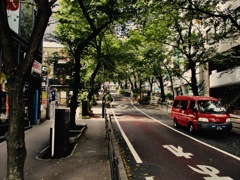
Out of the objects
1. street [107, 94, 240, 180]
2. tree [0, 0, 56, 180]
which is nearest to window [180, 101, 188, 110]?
street [107, 94, 240, 180]

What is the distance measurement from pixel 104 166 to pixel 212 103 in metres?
9.38

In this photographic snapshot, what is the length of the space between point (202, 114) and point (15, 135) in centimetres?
1085

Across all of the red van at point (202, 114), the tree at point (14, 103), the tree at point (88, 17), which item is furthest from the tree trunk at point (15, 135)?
the red van at point (202, 114)

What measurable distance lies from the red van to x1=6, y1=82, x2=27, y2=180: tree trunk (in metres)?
10.5

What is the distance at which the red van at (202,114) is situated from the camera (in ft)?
44.1

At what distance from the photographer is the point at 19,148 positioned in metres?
5.46

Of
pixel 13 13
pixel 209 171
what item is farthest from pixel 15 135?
pixel 13 13

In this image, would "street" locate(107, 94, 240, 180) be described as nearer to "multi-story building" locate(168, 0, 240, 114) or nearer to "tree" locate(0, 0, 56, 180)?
"tree" locate(0, 0, 56, 180)

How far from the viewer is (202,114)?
1384 centimetres

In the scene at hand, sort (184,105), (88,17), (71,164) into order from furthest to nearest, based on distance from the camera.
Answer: (184,105) < (88,17) < (71,164)

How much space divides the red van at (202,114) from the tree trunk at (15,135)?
10484mm

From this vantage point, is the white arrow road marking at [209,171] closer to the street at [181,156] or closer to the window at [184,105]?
the street at [181,156]

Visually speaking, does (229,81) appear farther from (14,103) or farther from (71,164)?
(14,103)

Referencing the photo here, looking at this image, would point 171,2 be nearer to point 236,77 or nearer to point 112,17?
point 112,17
